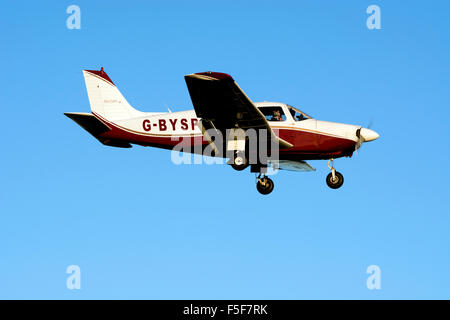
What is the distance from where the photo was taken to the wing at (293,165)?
76.4ft

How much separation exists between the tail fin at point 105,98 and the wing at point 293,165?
191 inches

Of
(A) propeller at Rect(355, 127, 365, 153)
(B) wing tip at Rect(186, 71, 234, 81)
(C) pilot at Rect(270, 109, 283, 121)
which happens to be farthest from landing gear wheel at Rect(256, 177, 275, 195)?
(B) wing tip at Rect(186, 71, 234, 81)

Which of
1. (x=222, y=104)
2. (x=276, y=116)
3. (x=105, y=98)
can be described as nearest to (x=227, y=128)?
(x=222, y=104)

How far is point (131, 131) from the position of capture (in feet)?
74.6

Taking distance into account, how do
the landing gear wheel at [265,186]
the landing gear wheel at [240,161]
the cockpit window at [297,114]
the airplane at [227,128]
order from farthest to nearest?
the landing gear wheel at [265,186] → the cockpit window at [297,114] → the landing gear wheel at [240,161] → the airplane at [227,128]

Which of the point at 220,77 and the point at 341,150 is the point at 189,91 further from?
the point at 341,150

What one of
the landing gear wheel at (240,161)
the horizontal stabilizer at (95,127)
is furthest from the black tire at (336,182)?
the horizontal stabilizer at (95,127)

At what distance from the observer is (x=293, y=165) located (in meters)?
23.8

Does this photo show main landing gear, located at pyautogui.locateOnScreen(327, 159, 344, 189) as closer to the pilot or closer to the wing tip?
the pilot

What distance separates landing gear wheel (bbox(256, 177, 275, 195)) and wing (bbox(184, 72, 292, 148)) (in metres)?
1.57

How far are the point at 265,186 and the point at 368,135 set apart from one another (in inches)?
139

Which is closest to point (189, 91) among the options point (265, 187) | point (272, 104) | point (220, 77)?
point (220, 77)

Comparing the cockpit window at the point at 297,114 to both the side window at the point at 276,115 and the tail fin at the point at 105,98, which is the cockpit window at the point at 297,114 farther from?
the tail fin at the point at 105,98

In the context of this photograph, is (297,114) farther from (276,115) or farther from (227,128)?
(227,128)
